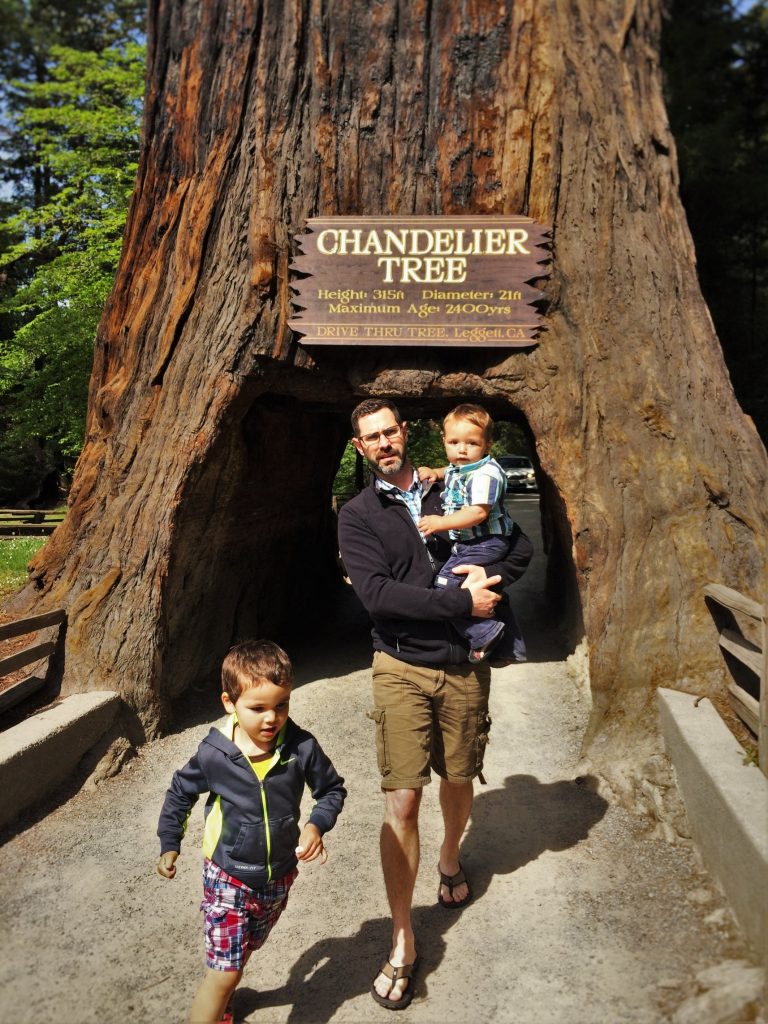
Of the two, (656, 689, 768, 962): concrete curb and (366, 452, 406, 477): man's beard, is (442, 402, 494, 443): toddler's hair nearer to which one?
(366, 452, 406, 477): man's beard

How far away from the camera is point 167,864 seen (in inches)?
104

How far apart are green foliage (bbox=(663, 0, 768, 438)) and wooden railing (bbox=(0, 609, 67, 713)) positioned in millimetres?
14264

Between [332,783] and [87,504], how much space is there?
432cm

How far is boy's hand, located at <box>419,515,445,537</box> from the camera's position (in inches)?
127

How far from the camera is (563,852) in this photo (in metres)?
4.29

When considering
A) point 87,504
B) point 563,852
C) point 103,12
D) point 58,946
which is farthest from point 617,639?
point 103,12

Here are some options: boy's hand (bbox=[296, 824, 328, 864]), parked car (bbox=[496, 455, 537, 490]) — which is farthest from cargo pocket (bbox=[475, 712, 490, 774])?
parked car (bbox=[496, 455, 537, 490])

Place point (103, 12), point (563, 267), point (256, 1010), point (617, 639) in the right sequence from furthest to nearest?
point (103, 12)
point (563, 267)
point (617, 639)
point (256, 1010)

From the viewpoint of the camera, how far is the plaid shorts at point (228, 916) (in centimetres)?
269

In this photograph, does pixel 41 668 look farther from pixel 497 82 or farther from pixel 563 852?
pixel 497 82

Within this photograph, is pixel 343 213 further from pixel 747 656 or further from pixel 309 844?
pixel 309 844

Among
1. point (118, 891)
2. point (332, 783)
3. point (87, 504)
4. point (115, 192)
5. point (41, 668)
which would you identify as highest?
point (115, 192)

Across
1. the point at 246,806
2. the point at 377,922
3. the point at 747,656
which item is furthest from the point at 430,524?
the point at 747,656

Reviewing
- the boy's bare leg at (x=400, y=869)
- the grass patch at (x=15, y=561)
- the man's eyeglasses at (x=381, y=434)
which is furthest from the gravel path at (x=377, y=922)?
the grass patch at (x=15, y=561)
